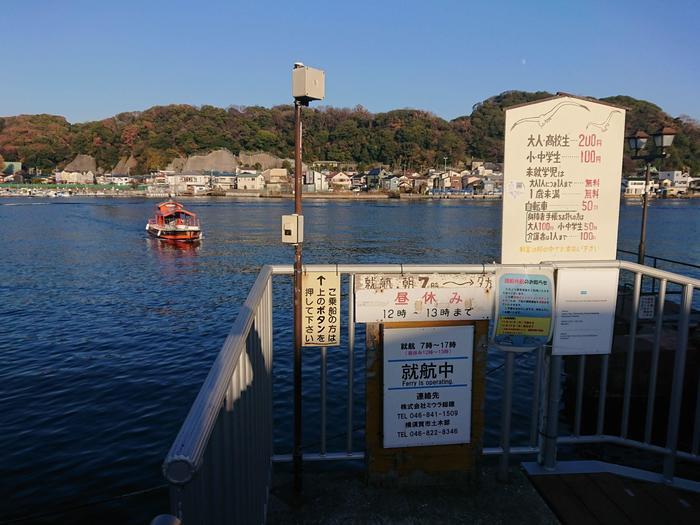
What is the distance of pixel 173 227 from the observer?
51094 millimetres

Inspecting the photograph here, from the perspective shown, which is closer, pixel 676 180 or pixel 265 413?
pixel 265 413

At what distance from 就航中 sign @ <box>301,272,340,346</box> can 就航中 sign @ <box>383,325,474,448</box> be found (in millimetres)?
556

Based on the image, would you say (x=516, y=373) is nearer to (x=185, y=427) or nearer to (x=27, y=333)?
(x=185, y=427)

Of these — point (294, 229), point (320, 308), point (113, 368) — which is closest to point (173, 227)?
point (113, 368)

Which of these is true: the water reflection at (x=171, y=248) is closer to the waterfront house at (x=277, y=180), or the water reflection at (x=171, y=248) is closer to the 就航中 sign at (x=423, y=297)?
the 就航中 sign at (x=423, y=297)

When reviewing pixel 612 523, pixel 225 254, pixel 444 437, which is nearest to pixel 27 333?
pixel 444 437

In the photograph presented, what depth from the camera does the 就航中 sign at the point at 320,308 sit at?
14.3ft

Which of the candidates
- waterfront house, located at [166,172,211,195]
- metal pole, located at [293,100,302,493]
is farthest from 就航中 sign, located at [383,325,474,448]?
waterfront house, located at [166,172,211,195]

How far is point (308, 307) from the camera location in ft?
14.4

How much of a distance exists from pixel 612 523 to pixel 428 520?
59.6 inches

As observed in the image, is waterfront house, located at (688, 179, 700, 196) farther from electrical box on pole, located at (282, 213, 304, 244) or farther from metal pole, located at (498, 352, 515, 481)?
electrical box on pole, located at (282, 213, 304, 244)

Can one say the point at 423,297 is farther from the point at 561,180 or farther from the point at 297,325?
the point at 561,180

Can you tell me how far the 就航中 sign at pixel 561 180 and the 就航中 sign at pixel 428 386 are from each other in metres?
0.92

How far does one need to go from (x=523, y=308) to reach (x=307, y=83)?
2.73 meters
